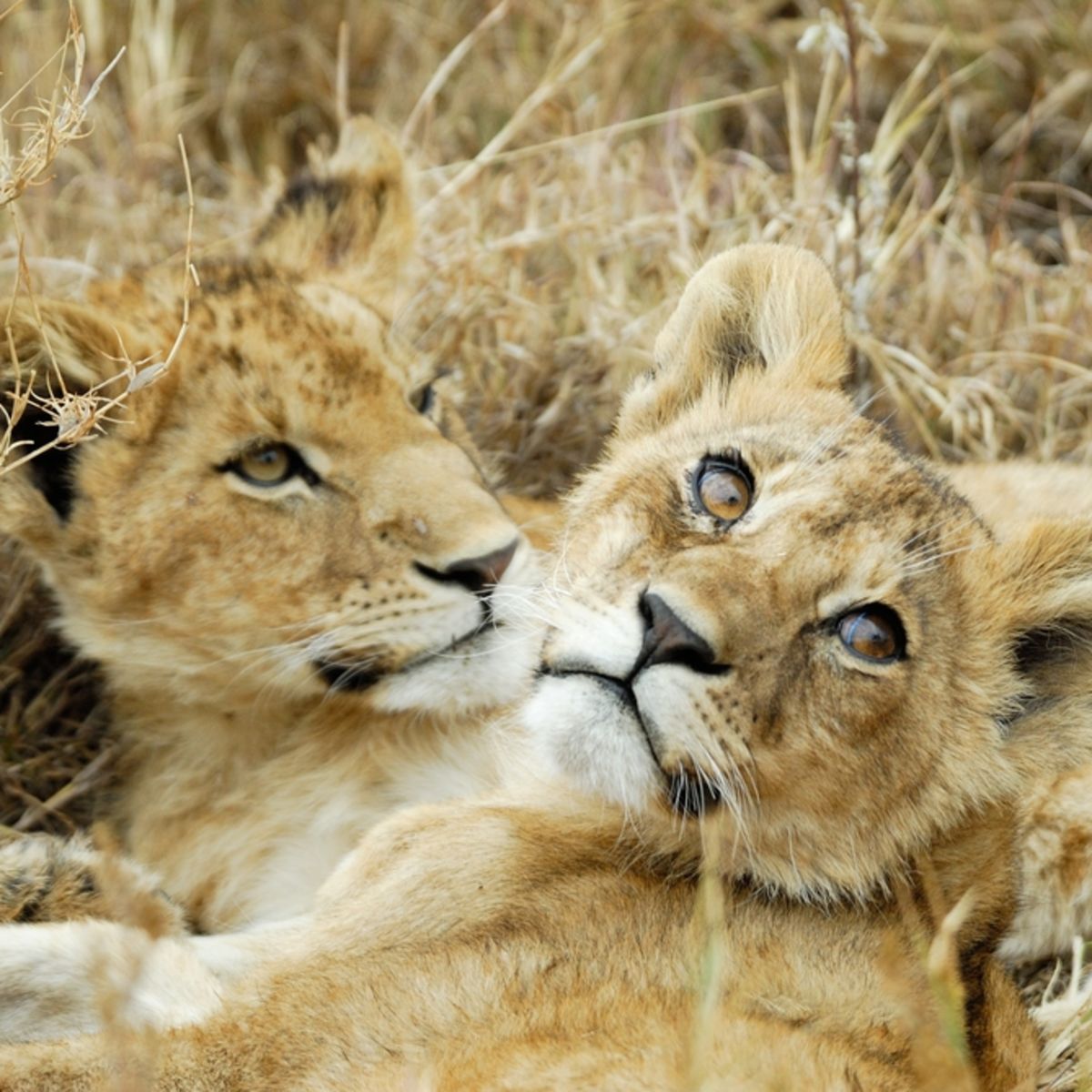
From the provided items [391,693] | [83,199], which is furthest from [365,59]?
[391,693]

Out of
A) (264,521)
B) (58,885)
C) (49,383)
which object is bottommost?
(58,885)

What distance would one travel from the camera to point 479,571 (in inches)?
135

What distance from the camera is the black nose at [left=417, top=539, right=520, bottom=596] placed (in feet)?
11.2

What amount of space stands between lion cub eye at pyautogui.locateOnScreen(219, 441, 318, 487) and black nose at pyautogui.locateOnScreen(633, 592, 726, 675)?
1097 mm

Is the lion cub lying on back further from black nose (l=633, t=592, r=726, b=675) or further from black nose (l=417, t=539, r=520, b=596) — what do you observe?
black nose (l=417, t=539, r=520, b=596)

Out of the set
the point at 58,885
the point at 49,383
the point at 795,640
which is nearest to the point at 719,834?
the point at 795,640

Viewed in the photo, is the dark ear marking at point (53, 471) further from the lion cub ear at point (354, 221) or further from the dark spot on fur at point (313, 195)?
the dark spot on fur at point (313, 195)

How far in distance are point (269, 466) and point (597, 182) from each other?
2245mm

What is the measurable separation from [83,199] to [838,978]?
4.15 m

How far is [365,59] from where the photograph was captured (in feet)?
22.5

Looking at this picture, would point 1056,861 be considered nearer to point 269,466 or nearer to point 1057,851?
point 1057,851

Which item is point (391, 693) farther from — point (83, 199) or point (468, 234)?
point (83, 199)

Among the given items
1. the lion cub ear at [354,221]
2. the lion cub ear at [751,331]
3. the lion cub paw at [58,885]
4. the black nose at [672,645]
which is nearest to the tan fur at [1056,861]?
the lion cub ear at [751,331]

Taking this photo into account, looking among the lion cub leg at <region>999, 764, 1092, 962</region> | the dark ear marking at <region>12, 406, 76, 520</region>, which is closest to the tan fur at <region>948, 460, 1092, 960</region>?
the lion cub leg at <region>999, 764, 1092, 962</region>
